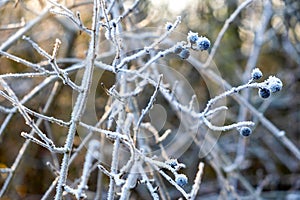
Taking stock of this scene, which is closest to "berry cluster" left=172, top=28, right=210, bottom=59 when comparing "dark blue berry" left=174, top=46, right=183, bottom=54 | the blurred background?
"dark blue berry" left=174, top=46, right=183, bottom=54

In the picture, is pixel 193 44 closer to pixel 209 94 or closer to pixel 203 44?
pixel 203 44

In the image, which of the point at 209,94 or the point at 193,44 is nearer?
the point at 193,44

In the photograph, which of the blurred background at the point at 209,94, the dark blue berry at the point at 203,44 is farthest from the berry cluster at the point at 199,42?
the blurred background at the point at 209,94

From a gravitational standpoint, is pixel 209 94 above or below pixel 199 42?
above

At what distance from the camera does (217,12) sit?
10.8 feet

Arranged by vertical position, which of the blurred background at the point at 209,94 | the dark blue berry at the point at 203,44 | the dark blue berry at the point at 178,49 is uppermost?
the blurred background at the point at 209,94

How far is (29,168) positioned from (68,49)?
89cm

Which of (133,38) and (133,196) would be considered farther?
(133,196)

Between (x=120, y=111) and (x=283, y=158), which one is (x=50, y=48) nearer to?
(x=283, y=158)

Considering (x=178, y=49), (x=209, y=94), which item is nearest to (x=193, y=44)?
(x=178, y=49)

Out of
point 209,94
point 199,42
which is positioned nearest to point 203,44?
point 199,42

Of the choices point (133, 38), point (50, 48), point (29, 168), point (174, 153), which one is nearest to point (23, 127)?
point (29, 168)

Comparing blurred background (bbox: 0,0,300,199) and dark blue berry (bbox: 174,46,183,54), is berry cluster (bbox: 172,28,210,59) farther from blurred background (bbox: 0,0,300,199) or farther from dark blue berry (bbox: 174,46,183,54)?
A: blurred background (bbox: 0,0,300,199)

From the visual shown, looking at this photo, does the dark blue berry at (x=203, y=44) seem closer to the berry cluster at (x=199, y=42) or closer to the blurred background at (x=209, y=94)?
the berry cluster at (x=199, y=42)
